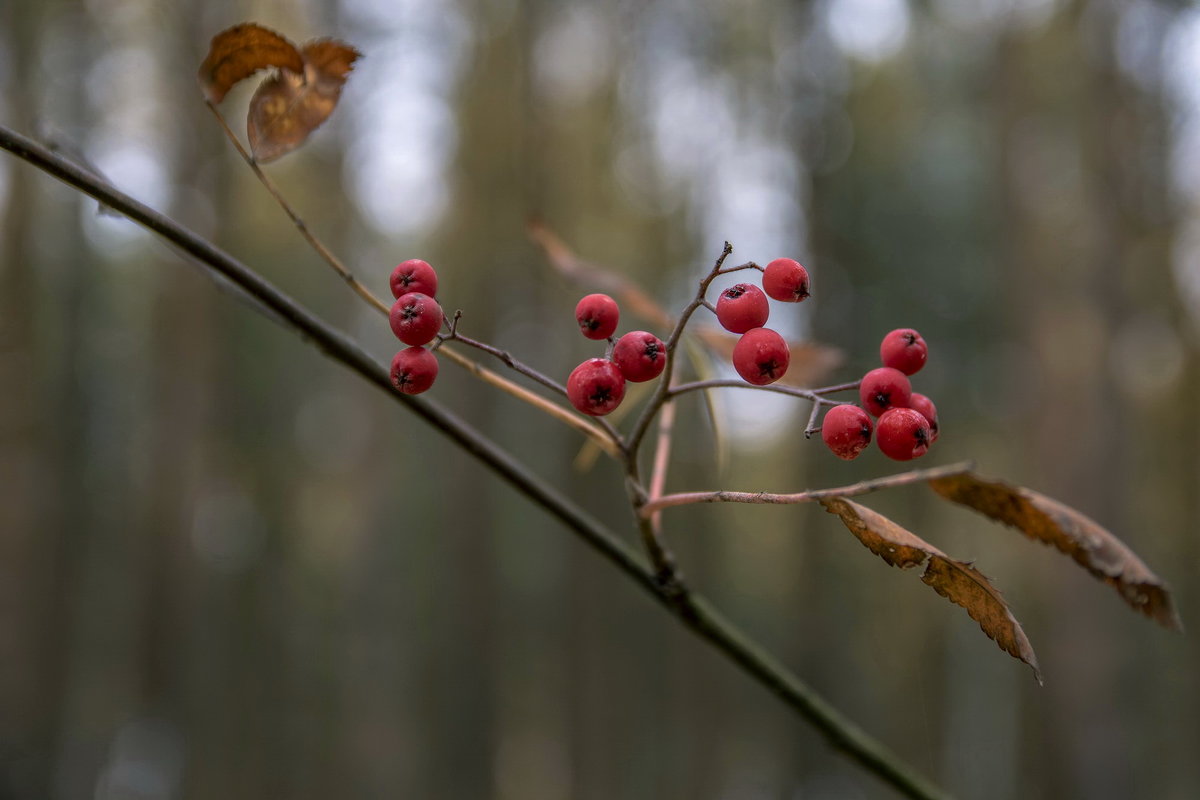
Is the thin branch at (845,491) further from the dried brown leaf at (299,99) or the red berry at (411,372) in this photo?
the dried brown leaf at (299,99)

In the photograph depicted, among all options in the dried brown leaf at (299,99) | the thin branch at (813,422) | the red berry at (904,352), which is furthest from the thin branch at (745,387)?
the dried brown leaf at (299,99)

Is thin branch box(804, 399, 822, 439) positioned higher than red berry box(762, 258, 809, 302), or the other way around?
red berry box(762, 258, 809, 302)

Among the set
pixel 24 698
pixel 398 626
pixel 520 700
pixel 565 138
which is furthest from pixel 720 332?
pixel 520 700

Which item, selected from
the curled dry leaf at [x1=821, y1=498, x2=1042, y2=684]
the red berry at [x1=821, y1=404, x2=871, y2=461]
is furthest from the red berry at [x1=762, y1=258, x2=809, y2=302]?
the curled dry leaf at [x1=821, y1=498, x2=1042, y2=684]

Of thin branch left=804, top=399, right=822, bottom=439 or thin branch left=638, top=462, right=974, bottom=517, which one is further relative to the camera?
thin branch left=804, top=399, right=822, bottom=439

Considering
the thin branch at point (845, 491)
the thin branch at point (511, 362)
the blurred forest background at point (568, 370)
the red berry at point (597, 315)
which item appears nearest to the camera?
the thin branch at point (845, 491)

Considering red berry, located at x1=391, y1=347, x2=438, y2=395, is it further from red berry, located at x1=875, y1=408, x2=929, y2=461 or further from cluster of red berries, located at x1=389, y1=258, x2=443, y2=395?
red berry, located at x1=875, y1=408, x2=929, y2=461

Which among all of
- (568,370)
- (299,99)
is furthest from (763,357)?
(568,370)

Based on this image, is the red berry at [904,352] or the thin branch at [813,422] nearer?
the thin branch at [813,422]
